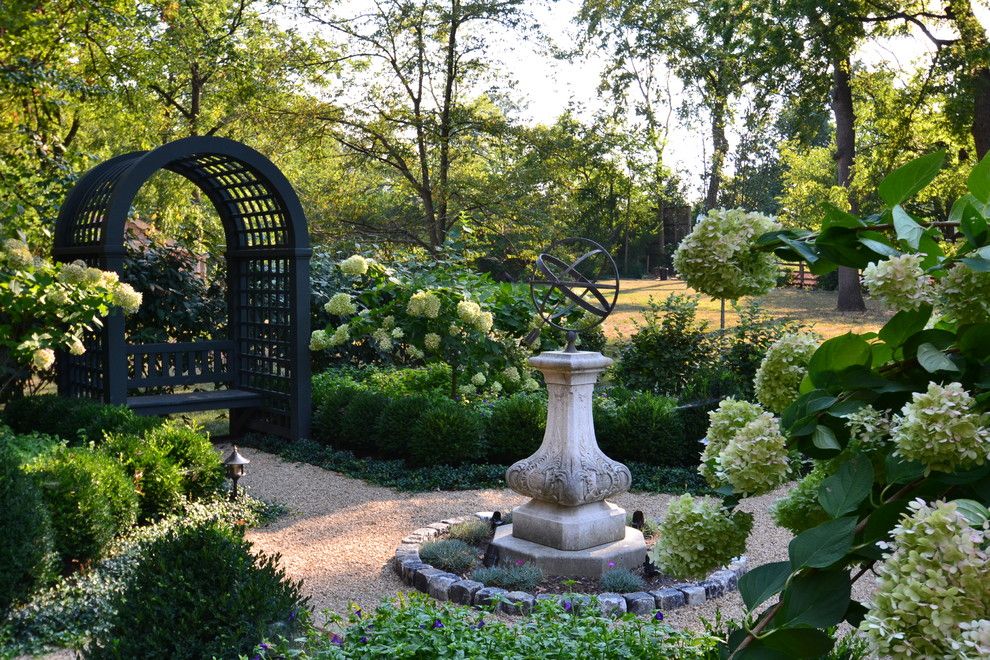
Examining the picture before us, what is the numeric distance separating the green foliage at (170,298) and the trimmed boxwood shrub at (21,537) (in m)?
5.15

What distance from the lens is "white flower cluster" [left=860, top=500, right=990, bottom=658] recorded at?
750 mm

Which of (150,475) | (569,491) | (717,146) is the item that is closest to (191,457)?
(150,475)

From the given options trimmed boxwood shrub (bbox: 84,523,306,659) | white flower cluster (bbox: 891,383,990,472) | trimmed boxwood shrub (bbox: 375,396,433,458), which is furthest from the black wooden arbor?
white flower cluster (bbox: 891,383,990,472)

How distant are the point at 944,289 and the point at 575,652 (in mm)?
2147

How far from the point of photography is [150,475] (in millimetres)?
5426

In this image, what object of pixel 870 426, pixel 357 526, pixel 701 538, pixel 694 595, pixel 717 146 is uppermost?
pixel 717 146

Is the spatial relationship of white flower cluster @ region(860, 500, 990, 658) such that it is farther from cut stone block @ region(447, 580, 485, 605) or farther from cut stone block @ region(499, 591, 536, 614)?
cut stone block @ region(447, 580, 485, 605)

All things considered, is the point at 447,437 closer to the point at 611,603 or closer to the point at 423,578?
the point at 423,578

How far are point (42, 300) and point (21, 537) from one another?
1.92 metres

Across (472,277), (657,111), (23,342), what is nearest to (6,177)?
(23,342)

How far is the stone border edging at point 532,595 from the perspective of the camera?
434cm

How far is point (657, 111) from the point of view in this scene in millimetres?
18312

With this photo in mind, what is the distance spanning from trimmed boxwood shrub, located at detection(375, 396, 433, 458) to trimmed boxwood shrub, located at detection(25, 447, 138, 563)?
2788mm

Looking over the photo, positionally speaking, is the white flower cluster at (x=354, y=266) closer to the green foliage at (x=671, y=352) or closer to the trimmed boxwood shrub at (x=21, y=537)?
the green foliage at (x=671, y=352)
